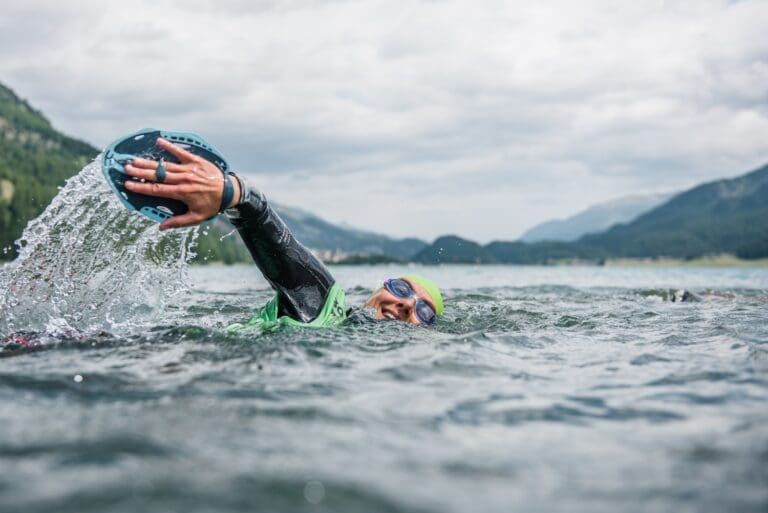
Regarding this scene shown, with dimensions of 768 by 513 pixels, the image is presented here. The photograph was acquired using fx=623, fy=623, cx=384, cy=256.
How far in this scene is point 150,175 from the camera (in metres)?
6.18

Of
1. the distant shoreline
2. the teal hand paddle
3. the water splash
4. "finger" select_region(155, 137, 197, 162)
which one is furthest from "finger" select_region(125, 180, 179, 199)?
the distant shoreline

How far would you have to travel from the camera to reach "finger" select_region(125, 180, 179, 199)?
6141 millimetres

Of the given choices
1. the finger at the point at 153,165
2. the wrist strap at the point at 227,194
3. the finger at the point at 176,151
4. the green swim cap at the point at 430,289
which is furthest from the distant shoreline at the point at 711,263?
the finger at the point at 153,165

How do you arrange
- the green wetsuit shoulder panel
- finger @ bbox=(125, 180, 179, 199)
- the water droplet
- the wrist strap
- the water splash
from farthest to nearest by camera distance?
the green wetsuit shoulder panel
the water splash
the wrist strap
finger @ bbox=(125, 180, 179, 199)
the water droplet

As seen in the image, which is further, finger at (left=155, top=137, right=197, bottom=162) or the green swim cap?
the green swim cap

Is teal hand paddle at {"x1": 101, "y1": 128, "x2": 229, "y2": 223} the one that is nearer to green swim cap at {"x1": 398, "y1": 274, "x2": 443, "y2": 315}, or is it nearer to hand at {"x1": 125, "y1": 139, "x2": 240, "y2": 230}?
hand at {"x1": 125, "y1": 139, "x2": 240, "y2": 230}

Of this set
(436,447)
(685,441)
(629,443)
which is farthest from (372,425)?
(685,441)

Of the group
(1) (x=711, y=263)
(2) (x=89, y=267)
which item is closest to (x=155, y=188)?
(2) (x=89, y=267)

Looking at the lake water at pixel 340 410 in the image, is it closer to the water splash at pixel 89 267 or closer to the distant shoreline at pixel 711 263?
the water splash at pixel 89 267

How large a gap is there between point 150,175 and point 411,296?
14.6ft

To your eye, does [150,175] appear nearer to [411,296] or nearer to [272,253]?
[272,253]

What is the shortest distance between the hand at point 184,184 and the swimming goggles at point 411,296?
3.61 m

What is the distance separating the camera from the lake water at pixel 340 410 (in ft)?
10.3

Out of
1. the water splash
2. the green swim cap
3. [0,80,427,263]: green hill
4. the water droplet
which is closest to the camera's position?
the water droplet
